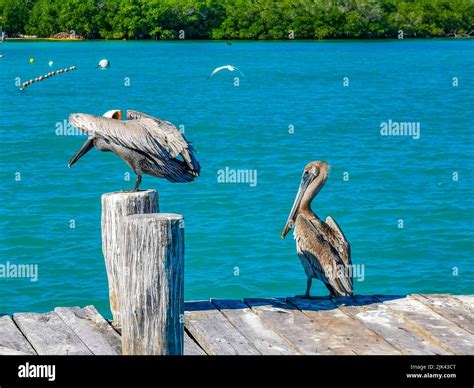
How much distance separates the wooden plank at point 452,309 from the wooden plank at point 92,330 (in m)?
2.38

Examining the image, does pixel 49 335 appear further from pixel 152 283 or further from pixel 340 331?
pixel 340 331

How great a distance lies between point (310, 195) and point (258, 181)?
14988mm

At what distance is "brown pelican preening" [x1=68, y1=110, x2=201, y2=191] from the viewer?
7.70 metres

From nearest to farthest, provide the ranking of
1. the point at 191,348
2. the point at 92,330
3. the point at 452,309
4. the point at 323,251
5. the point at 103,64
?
1. the point at 191,348
2. the point at 92,330
3. the point at 452,309
4. the point at 323,251
5. the point at 103,64

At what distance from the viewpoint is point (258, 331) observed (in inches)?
279

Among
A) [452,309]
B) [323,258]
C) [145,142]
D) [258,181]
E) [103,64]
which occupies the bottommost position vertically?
[452,309]

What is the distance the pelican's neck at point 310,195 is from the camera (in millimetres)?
8578

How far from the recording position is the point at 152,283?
5664 mm

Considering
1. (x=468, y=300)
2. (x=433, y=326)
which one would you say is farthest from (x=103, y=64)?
(x=433, y=326)

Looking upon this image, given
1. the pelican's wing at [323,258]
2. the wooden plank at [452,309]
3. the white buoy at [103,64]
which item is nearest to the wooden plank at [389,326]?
the pelican's wing at [323,258]

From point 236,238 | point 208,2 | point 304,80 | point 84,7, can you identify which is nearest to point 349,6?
point 208,2

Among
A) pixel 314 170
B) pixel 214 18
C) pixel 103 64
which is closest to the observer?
pixel 314 170

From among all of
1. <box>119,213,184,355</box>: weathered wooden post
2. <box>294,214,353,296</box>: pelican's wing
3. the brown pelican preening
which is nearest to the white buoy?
<box>294,214,353,296</box>: pelican's wing
